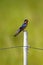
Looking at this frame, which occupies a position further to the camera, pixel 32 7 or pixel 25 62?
pixel 32 7

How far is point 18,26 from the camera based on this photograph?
11.2 feet

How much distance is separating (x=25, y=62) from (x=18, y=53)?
1.59 meters

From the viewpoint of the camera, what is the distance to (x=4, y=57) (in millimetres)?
3350

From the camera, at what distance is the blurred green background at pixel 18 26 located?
337 cm

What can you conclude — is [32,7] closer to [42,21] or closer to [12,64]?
[42,21]

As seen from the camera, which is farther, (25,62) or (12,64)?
(12,64)

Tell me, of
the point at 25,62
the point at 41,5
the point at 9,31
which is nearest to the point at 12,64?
the point at 9,31

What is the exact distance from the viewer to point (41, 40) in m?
3.48

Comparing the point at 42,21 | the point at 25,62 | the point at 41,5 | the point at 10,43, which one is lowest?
the point at 25,62

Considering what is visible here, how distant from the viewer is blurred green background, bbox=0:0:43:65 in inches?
133

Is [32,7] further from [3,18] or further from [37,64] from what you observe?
[37,64]

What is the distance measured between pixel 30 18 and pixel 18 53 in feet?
1.61

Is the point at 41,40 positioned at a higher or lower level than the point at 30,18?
lower

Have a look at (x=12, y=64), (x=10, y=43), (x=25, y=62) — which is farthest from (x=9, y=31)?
(x=25, y=62)
